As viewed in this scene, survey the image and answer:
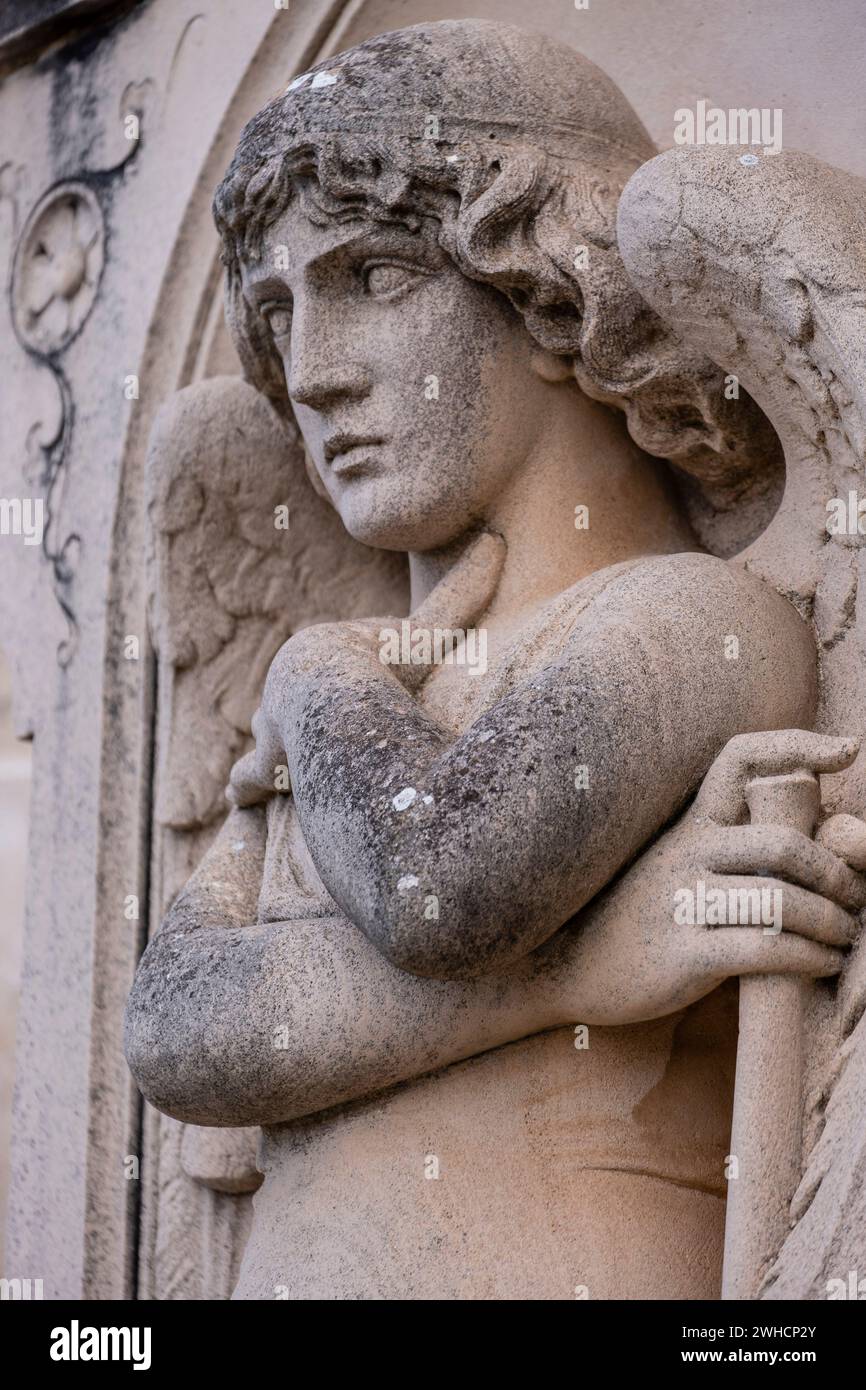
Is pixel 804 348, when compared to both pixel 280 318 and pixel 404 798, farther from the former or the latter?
pixel 280 318

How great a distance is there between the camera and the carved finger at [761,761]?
109 inches

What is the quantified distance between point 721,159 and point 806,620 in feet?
2.03

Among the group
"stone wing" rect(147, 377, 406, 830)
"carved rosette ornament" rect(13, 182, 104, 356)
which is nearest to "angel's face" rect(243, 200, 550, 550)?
"stone wing" rect(147, 377, 406, 830)

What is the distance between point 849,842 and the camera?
2.81 metres

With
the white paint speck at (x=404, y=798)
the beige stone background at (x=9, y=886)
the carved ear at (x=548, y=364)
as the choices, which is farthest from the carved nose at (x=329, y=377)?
the beige stone background at (x=9, y=886)

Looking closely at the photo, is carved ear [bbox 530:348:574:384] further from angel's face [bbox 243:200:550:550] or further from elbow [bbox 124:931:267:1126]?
elbow [bbox 124:931:267:1126]

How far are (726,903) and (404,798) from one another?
16.2 inches

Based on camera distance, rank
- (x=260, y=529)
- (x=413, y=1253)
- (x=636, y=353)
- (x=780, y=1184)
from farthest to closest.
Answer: (x=260, y=529) < (x=636, y=353) < (x=413, y=1253) < (x=780, y=1184)

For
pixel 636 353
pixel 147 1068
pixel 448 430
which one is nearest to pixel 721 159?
pixel 636 353

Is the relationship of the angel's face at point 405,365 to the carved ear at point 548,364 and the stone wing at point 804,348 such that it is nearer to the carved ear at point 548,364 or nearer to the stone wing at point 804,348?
the carved ear at point 548,364

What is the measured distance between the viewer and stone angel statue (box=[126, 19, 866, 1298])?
2736mm

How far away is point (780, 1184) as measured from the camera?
2.68 m

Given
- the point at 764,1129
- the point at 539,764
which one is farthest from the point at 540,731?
the point at 764,1129

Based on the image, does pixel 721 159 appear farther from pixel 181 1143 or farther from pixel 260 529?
pixel 181 1143
